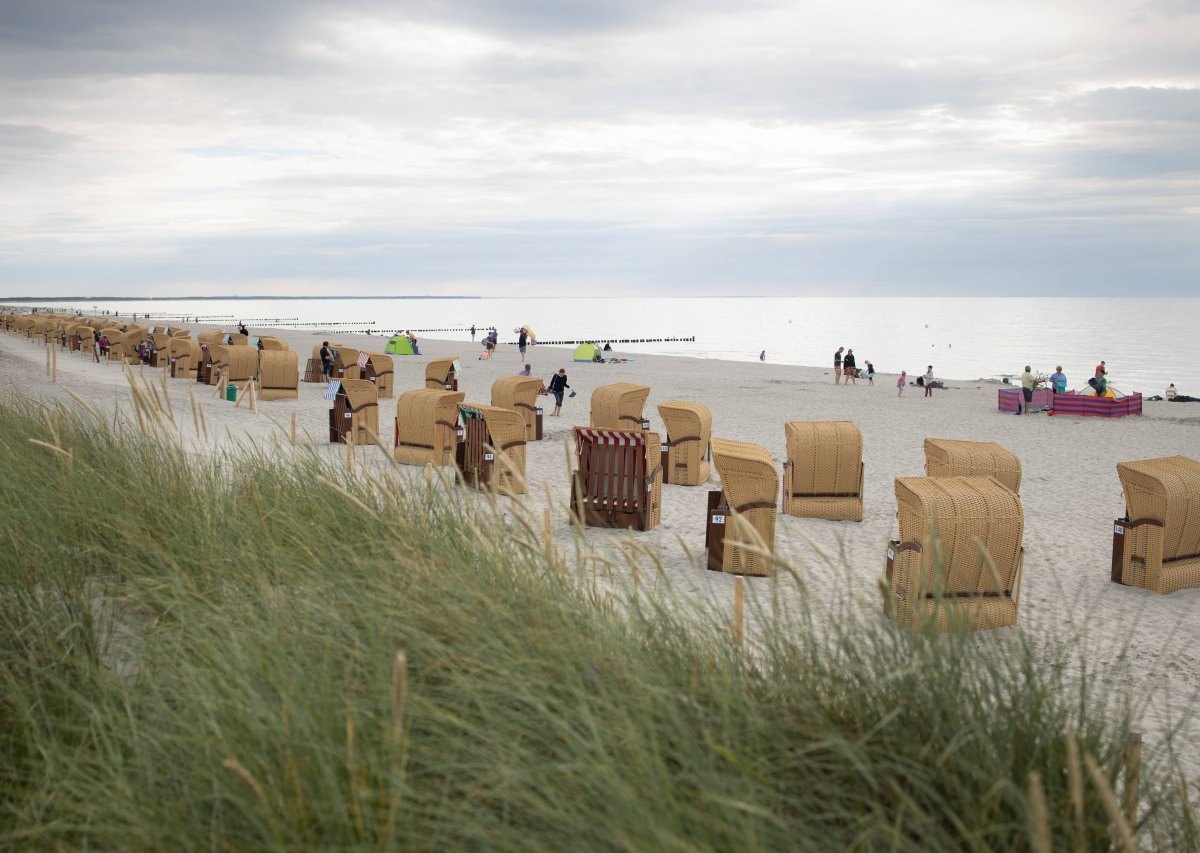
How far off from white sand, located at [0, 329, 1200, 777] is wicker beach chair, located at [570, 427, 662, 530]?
0.21 metres

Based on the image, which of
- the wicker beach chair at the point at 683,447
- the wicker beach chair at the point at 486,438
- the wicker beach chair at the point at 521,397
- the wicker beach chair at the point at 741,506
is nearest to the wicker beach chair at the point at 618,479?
the wicker beach chair at the point at 486,438

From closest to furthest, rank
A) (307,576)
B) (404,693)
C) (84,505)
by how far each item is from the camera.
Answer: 1. (404,693)
2. (307,576)
3. (84,505)

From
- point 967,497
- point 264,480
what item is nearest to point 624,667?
point 264,480

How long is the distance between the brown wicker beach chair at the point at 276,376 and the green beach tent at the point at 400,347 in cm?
2429

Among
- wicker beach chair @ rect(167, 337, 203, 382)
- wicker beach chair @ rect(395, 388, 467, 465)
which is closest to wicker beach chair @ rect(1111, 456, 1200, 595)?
wicker beach chair @ rect(395, 388, 467, 465)

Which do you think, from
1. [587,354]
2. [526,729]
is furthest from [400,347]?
[526,729]

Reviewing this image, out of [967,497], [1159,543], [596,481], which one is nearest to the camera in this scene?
[967,497]

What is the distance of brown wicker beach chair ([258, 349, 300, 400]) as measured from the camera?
2394 cm

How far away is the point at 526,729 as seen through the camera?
2773 millimetres

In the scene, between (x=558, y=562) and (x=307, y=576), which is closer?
(x=558, y=562)

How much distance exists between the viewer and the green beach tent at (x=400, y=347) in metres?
48.7

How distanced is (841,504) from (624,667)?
9.13 metres

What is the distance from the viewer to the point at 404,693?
230 cm

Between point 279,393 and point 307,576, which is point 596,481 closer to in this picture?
point 307,576
